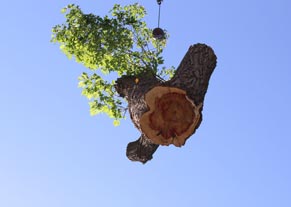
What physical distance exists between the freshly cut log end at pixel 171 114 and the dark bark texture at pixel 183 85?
0.58ft

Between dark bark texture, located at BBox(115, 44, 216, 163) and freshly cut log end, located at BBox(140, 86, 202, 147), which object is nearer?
freshly cut log end, located at BBox(140, 86, 202, 147)

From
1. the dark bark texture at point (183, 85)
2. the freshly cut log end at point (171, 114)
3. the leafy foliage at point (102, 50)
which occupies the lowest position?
the freshly cut log end at point (171, 114)

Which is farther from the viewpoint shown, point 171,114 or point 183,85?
point 183,85

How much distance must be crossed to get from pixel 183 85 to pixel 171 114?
2.21 ft

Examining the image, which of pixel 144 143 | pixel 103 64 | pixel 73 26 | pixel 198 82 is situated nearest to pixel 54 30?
pixel 73 26

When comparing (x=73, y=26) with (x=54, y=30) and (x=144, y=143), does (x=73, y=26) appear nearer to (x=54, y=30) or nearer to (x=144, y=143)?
(x=54, y=30)

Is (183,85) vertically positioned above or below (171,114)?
above

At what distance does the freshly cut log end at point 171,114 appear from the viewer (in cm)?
836

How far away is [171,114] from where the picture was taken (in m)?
8.38

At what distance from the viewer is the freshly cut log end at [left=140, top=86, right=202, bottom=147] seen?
8.36 metres

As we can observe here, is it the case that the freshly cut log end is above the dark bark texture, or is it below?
below

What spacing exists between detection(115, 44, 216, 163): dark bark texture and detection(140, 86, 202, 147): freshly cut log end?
18 cm

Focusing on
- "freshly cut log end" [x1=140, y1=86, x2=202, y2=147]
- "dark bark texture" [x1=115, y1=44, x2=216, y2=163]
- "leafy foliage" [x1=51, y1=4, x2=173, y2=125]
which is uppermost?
"leafy foliage" [x1=51, y1=4, x2=173, y2=125]

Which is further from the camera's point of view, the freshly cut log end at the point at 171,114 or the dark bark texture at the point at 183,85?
the dark bark texture at the point at 183,85
